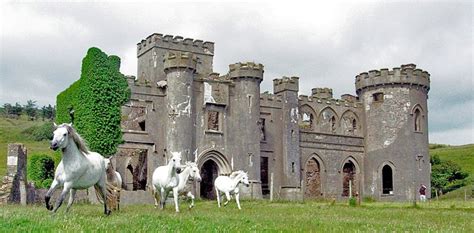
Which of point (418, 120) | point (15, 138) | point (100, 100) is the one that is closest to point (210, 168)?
point (100, 100)

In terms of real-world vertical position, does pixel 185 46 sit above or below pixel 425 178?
above

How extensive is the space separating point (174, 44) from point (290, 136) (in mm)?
13057

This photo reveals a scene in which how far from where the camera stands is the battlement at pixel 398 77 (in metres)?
55.2

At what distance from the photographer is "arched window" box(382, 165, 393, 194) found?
56.3m

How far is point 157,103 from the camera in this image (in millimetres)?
46625

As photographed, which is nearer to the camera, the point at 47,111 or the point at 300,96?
the point at 300,96

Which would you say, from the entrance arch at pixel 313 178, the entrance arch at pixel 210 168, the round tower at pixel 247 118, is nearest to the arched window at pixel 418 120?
the entrance arch at pixel 313 178

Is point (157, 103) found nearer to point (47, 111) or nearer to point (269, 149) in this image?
point (269, 149)

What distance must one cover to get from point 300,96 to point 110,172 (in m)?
34.7

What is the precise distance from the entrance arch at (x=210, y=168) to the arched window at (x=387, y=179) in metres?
16.6

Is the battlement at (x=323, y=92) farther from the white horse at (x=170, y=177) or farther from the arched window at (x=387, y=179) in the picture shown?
the white horse at (x=170, y=177)

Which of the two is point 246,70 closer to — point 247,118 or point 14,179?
point 247,118

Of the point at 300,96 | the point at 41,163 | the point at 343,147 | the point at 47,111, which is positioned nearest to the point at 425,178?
the point at 343,147

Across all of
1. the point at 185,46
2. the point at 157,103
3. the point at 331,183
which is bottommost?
the point at 331,183
